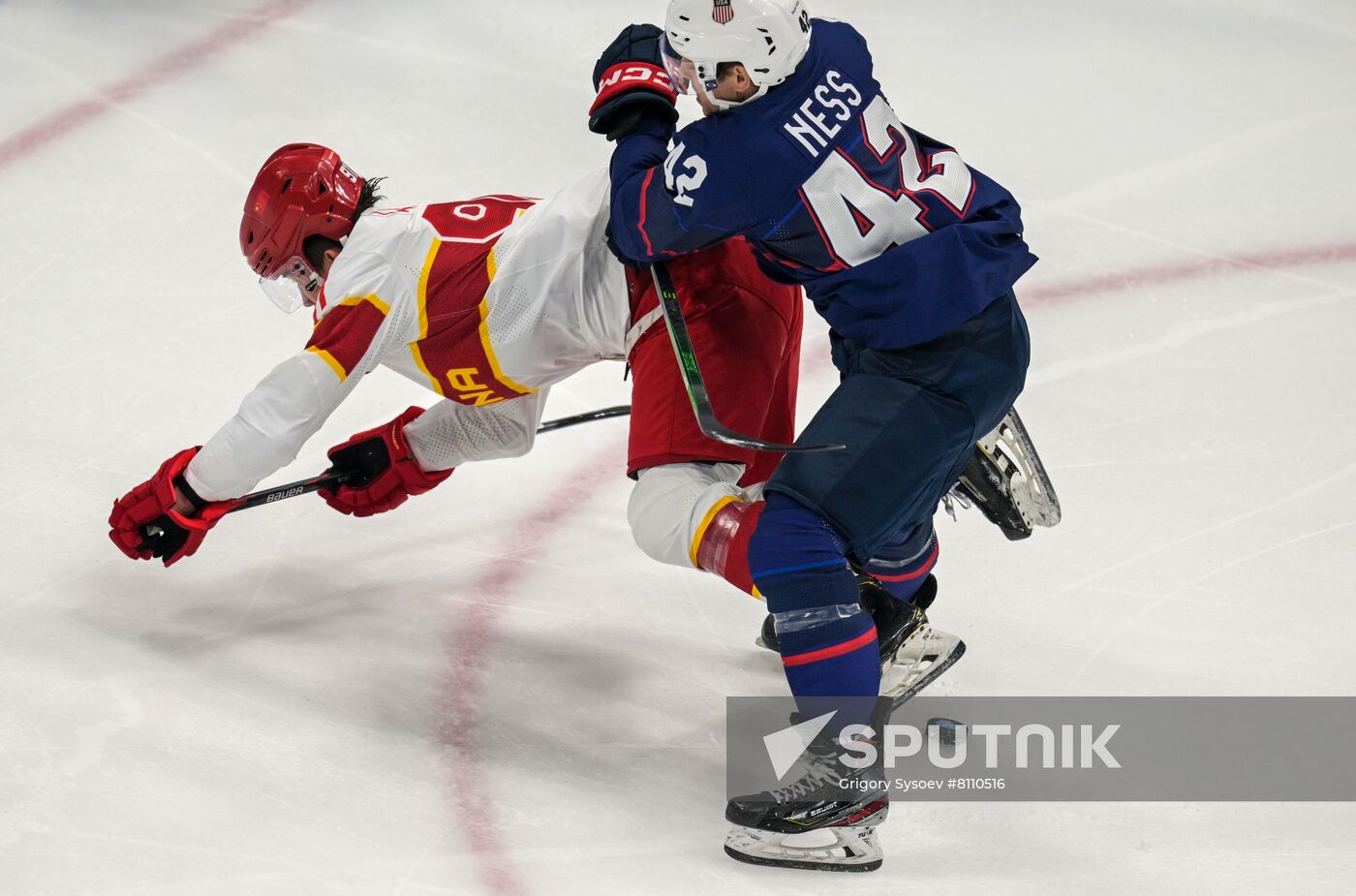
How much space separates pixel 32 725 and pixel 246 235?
104cm

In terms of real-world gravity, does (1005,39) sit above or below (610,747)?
above

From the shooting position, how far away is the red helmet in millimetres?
3041

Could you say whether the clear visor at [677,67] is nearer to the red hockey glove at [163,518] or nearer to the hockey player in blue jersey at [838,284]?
the hockey player in blue jersey at [838,284]

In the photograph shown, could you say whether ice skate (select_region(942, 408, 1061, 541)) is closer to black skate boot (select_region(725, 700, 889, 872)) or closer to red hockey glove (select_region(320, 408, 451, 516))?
black skate boot (select_region(725, 700, 889, 872))

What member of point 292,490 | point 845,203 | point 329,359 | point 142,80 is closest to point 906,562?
point 845,203

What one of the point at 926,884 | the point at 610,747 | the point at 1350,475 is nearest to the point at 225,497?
the point at 610,747

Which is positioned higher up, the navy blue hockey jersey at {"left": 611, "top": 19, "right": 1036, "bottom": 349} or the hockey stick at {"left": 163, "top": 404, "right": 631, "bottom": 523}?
the navy blue hockey jersey at {"left": 611, "top": 19, "right": 1036, "bottom": 349}

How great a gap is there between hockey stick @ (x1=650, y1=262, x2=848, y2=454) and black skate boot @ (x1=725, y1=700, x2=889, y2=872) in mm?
523

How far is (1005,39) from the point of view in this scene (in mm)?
5863

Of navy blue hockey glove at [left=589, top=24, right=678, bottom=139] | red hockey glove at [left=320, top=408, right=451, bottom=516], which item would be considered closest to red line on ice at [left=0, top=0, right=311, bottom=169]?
red hockey glove at [left=320, top=408, right=451, bottom=516]

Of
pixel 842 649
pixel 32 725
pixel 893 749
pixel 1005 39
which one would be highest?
pixel 1005 39

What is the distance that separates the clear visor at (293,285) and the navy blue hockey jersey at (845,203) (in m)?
0.85

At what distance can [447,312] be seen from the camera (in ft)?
9.98

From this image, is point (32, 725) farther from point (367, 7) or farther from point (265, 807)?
point (367, 7)
